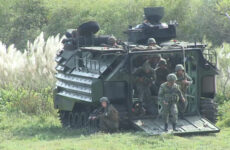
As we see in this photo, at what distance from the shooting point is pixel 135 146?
1267 cm

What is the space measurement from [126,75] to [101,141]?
1966mm

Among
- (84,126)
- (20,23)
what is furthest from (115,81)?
(20,23)

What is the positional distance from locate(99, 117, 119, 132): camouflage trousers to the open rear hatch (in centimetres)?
42

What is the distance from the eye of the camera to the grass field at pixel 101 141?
12.6 m

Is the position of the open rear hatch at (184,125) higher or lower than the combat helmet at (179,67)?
lower

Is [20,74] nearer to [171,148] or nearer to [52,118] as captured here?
[52,118]

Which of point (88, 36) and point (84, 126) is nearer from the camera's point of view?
point (84, 126)

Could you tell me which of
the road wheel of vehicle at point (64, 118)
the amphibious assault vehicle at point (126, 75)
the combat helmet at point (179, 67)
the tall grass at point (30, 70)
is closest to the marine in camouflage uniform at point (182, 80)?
the combat helmet at point (179, 67)

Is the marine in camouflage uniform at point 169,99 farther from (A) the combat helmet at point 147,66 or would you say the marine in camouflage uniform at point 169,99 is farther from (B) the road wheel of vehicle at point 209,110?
(B) the road wheel of vehicle at point 209,110

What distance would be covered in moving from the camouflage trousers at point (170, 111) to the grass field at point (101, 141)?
18.8 inches

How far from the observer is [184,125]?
1454 cm

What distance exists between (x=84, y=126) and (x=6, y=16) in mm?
23538

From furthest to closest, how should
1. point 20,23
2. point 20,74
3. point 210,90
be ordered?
point 20,23 < point 20,74 < point 210,90

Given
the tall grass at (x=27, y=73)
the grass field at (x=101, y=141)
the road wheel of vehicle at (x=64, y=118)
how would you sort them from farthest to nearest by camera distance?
the tall grass at (x=27, y=73) < the road wheel of vehicle at (x=64, y=118) < the grass field at (x=101, y=141)
